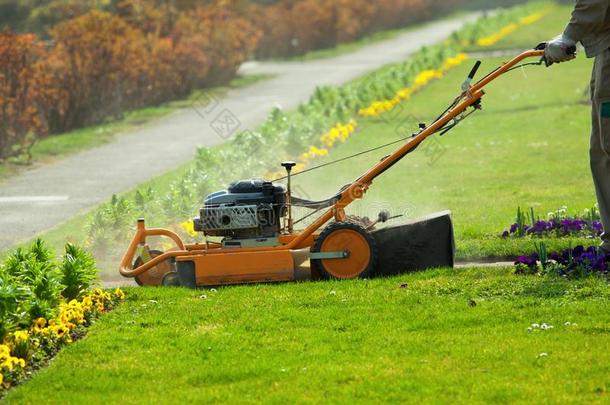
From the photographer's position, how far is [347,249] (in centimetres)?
882

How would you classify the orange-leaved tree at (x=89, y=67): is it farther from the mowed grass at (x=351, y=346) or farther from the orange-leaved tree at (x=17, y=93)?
the mowed grass at (x=351, y=346)

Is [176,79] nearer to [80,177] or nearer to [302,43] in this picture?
[80,177]

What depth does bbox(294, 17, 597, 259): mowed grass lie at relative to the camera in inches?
468

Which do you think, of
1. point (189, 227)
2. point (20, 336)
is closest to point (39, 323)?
point (20, 336)

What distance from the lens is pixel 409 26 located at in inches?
1973

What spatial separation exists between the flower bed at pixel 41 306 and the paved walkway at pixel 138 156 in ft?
11.8

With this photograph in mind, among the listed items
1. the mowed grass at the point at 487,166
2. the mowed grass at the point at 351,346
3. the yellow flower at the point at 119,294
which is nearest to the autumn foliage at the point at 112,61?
the mowed grass at the point at 487,166

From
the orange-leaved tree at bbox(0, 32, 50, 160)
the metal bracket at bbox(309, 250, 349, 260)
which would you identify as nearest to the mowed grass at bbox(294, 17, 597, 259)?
the metal bracket at bbox(309, 250, 349, 260)

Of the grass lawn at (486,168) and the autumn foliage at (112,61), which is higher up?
the autumn foliage at (112,61)

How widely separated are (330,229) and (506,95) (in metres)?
16.6

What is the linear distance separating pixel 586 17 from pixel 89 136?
13179 mm

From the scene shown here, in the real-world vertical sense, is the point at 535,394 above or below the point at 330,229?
below

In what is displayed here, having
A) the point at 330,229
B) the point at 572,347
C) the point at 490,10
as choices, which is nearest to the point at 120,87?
the point at 330,229

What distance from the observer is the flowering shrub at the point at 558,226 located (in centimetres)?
1019
